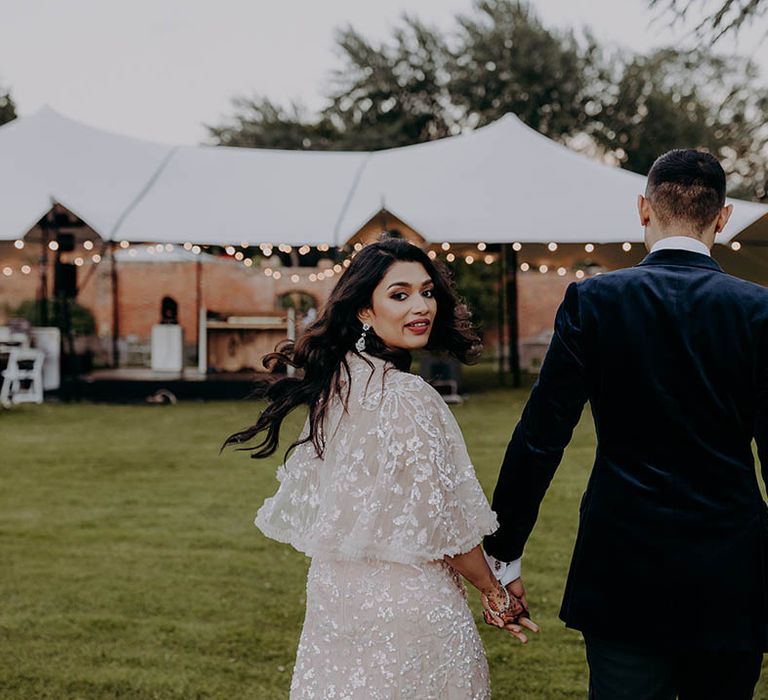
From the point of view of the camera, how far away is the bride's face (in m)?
1.98

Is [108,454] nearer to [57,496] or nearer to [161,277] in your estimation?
[57,496]

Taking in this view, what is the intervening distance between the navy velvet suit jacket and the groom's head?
91mm

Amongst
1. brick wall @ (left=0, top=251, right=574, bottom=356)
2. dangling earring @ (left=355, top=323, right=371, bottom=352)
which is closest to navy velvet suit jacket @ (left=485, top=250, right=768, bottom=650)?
dangling earring @ (left=355, top=323, right=371, bottom=352)

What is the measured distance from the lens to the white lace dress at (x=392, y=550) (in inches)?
70.9

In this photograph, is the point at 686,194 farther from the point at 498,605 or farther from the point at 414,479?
the point at 498,605

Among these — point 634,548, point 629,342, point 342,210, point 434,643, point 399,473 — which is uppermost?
point 342,210

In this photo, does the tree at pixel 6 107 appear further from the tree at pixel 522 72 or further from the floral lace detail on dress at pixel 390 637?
the floral lace detail on dress at pixel 390 637

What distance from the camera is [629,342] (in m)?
1.76

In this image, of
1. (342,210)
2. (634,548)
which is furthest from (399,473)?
(342,210)

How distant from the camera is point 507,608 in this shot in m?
2.07

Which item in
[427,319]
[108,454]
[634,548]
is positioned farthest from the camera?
[108,454]

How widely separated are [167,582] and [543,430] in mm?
2997

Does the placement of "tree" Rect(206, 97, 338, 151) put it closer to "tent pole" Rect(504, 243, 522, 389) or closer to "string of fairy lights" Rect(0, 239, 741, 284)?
"string of fairy lights" Rect(0, 239, 741, 284)

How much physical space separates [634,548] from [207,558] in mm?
3391
